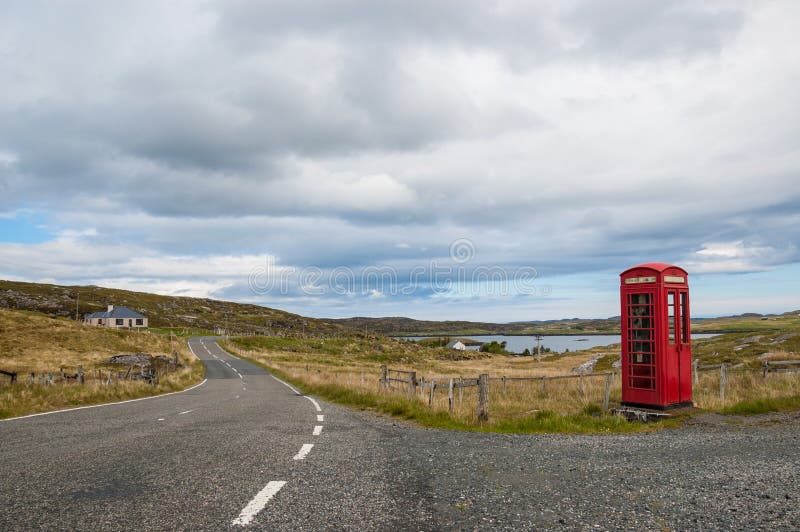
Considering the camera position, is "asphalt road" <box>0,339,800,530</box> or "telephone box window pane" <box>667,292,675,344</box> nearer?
"asphalt road" <box>0,339,800,530</box>

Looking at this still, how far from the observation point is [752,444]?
9.69 m

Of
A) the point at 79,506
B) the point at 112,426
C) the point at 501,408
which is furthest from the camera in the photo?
the point at 501,408

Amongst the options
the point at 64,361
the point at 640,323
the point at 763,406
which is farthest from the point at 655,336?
the point at 64,361

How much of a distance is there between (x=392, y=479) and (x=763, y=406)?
40.5 feet

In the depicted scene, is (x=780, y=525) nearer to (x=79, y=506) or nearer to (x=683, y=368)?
(x=79, y=506)

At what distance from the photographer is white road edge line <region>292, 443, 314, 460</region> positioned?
869 centimetres

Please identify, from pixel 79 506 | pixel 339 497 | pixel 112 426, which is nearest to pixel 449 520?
pixel 339 497

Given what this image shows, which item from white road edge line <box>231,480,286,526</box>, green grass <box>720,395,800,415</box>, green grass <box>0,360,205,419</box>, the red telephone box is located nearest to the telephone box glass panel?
the red telephone box

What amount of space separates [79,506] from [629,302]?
46.4ft

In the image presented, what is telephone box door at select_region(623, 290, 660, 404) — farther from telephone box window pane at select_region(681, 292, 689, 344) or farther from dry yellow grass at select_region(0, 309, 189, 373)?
dry yellow grass at select_region(0, 309, 189, 373)

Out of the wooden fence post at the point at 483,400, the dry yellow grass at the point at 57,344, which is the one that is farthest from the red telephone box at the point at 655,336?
the dry yellow grass at the point at 57,344

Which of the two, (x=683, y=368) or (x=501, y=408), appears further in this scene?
(x=501, y=408)

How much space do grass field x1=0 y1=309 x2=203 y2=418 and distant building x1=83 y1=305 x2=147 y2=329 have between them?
4735 cm

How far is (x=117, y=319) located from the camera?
4710 inches
